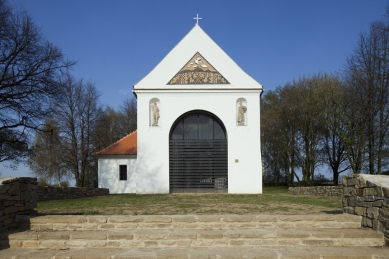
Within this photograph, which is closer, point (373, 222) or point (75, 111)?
point (373, 222)

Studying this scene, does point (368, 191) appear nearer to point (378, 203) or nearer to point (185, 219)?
point (378, 203)

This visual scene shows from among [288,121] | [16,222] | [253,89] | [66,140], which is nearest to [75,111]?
[66,140]

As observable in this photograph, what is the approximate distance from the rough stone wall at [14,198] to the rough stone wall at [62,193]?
706cm

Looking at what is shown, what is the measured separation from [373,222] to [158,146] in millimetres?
16413

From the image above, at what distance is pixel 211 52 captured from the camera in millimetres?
22953

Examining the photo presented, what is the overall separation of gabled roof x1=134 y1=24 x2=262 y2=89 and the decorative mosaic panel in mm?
106

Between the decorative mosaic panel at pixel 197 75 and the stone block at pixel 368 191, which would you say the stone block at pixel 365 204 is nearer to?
the stone block at pixel 368 191

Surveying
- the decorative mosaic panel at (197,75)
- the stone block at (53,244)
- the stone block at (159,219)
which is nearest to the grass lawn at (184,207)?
the stone block at (159,219)

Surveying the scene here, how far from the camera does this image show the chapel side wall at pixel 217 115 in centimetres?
2195

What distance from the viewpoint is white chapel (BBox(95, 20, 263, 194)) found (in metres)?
22.1

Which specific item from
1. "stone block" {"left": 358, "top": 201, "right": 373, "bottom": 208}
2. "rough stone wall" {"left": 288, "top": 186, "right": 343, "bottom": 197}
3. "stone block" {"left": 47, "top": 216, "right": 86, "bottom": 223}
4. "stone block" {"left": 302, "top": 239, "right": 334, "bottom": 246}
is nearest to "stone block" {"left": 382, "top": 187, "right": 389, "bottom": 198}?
"stone block" {"left": 358, "top": 201, "right": 373, "bottom": 208}

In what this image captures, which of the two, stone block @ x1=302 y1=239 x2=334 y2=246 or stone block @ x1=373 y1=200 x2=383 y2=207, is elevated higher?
stone block @ x1=373 y1=200 x2=383 y2=207

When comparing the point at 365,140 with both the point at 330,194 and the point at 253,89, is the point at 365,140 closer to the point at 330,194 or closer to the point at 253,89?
the point at 330,194

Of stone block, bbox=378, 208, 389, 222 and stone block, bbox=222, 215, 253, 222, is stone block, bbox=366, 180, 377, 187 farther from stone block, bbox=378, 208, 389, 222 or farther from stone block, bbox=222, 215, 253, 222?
stone block, bbox=222, 215, 253, 222
